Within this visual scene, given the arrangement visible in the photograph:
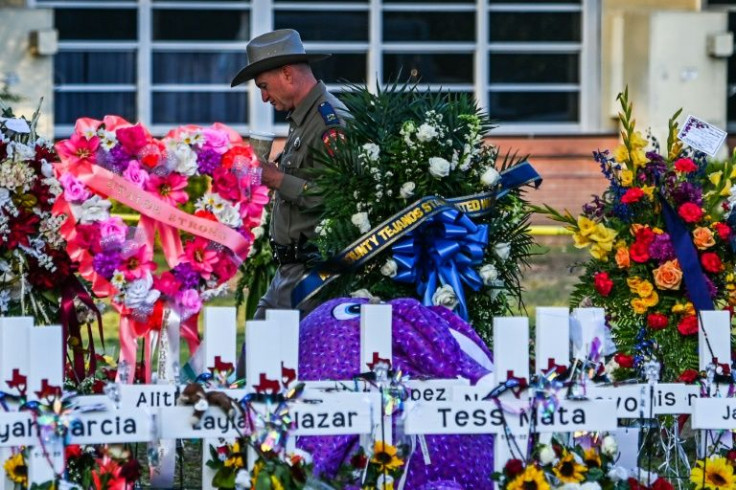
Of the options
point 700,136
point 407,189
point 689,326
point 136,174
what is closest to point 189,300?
point 136,174

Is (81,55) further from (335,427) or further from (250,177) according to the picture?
(335,427)

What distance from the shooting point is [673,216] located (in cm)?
573

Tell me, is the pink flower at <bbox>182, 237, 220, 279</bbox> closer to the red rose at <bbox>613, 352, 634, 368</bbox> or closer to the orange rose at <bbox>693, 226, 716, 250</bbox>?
the red rose at <bbox>613, 352, 634, 368</bbox>

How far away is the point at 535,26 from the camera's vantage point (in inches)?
603

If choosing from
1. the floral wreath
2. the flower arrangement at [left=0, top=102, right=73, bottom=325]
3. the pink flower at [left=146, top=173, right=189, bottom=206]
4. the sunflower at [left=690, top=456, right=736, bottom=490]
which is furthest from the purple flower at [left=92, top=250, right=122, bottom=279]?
the sunflower at [left=690, top=456, right=736, bottom=490]

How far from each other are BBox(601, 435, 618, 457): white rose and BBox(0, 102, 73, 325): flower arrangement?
6.47 feet

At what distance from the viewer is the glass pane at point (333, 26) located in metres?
15.0

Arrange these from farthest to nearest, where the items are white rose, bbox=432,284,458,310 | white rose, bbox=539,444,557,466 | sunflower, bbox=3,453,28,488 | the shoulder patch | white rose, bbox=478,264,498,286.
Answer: the shoulder patch
white rose, bbox=478,264,498,286
white rose, bbox=432,284,458,310
white rose, bbox=539,444,557,466
sunflower, bbox=3,453,28,488

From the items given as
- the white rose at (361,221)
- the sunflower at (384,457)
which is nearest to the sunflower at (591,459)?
the sunflower at (384,457)

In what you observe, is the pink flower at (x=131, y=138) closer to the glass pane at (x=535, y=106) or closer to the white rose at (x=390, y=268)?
the white rose at (x=390, y=268)

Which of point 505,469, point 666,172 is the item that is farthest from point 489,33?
point 505,469

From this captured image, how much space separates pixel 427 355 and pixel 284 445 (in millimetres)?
853

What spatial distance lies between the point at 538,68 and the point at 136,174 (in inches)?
436

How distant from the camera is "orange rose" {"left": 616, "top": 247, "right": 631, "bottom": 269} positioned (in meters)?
5.77
